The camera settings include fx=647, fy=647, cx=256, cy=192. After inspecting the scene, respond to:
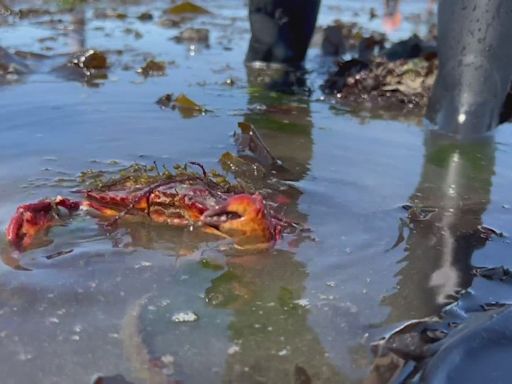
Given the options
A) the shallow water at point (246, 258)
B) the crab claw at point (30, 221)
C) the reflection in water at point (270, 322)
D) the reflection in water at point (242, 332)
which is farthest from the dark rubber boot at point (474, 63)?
the crab claw at point (30, 221)

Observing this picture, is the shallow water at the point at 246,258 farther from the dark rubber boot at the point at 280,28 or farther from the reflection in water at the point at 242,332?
the dark rubber boot at the point at 280,28

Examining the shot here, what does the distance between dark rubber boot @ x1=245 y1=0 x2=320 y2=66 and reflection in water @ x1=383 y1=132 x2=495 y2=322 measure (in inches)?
75.1

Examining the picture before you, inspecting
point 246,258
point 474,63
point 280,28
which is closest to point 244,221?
point 246,258

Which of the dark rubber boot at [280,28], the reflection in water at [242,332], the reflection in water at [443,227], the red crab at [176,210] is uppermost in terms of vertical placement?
the dark rubber boot at [280,28]

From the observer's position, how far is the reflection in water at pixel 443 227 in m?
1.47

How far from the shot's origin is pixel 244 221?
5.28ft

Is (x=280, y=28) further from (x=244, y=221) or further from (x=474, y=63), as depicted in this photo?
(x=244, y=221)

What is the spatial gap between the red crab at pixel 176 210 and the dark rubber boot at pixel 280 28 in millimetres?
2726

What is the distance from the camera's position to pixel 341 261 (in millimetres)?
1624

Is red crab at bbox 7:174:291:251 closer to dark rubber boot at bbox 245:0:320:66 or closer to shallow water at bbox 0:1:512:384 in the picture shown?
shallow water at bbox 0:1:512:384

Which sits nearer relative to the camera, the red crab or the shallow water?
the shallow water

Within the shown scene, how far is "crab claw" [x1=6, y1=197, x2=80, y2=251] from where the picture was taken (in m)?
1.60

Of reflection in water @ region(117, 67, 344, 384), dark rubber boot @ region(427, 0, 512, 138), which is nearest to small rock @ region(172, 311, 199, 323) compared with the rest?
reflection in water @ region(117, 67, 344, 384)

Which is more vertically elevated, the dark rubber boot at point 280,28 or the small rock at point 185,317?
the dark rubber boot at point 280,28
